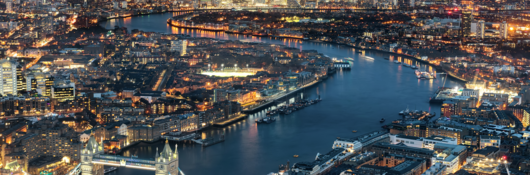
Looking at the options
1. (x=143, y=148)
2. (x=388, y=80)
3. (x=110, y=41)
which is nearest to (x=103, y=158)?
(x=143, y=148)

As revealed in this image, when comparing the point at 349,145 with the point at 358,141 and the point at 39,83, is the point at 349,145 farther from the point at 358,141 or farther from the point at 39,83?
the point at 39,83

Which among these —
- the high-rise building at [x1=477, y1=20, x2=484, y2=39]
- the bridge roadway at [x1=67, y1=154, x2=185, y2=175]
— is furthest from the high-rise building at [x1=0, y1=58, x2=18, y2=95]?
the high-rise building at [x1=477, y1=20, x2=484, y2=39]

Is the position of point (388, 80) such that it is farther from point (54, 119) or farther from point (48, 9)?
point (48, 9)

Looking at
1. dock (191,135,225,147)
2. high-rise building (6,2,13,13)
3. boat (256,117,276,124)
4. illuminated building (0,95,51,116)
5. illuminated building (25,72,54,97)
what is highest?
high-rise building (6,2,13,13)

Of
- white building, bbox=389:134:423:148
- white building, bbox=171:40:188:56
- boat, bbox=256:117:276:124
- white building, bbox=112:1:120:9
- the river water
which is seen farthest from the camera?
white building, bbox=112:1:120:9

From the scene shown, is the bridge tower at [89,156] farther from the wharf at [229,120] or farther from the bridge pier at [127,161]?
the wharf at [229,120]

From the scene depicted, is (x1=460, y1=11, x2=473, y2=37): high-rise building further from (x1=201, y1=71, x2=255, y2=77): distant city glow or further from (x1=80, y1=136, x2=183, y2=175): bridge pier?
(x1=80, y1=136, x2=183, y2=175): bridge pier
